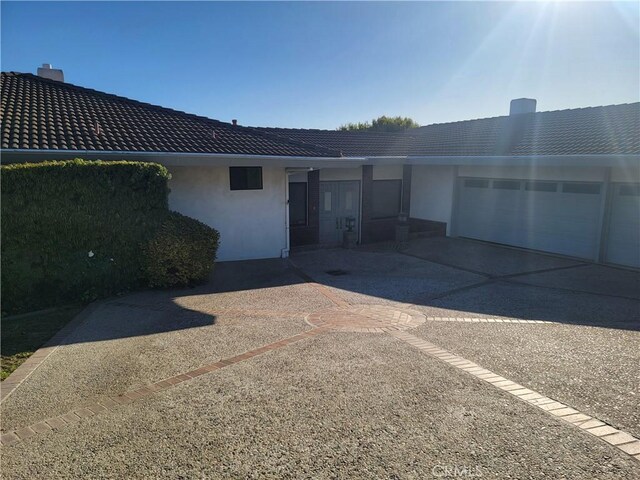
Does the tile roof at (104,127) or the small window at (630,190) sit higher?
the tile roof at (104,127)

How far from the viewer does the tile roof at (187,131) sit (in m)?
9.68

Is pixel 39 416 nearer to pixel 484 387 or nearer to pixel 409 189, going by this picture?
pixel 484 387

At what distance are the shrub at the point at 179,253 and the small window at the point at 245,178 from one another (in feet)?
8.74

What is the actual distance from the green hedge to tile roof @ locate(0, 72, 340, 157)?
4.28 ft

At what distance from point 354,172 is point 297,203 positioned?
2.56m

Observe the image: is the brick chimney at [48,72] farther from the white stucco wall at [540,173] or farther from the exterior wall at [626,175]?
the exterior wall at [626,175]

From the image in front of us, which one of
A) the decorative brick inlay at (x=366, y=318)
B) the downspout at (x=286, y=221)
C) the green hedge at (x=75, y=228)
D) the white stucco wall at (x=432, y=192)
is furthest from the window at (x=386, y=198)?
the green hedge at (x=75, y=228)

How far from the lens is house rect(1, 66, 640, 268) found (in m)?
10.2

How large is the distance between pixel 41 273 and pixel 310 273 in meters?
5.88

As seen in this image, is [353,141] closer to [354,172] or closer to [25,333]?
[354,172]

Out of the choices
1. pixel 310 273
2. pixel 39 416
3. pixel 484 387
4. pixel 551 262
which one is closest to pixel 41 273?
pixel 39 416

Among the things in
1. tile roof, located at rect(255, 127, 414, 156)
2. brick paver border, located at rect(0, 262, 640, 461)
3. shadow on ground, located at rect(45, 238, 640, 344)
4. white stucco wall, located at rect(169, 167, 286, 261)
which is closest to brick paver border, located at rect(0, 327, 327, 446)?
brick paver border, located at rect(0, 262, 640, 461)

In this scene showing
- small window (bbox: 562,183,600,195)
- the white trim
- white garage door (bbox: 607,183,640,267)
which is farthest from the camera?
small window (bbox: 562,183,600,195)

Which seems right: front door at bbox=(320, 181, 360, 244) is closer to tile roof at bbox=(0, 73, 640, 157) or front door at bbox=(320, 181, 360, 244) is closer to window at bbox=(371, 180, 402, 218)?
window at bbox=(371, 180, 402, 218)
